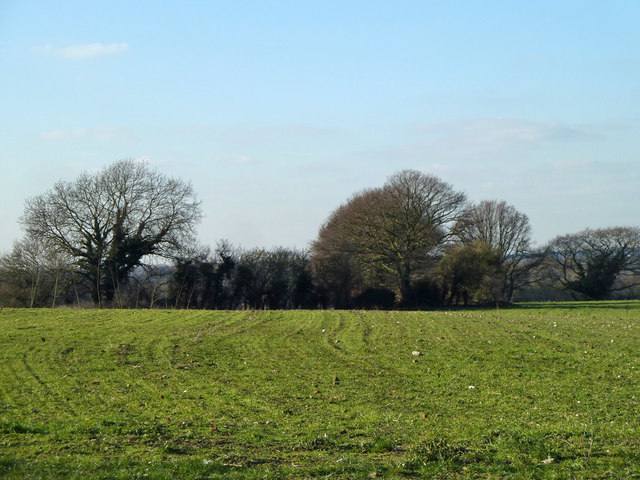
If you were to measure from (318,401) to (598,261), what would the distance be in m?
64.7

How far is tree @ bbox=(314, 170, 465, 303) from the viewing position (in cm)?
5575

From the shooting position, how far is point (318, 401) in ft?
39.1

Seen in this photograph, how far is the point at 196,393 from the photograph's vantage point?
12.7 metres

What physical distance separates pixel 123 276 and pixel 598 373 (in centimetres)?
4250

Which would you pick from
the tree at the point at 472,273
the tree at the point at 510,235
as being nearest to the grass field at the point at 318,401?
the tree at the point at 472,273

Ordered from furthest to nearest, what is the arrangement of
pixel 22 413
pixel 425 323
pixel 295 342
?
1. pixel 425 323
2. pixel 295 342
3. pixel 22 413

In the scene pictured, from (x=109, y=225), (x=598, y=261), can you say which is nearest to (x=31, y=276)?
(x=109, y=225)

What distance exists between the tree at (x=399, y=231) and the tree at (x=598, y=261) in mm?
20512

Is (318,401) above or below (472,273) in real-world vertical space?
below

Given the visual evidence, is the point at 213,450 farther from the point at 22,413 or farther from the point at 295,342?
the point at 295,342

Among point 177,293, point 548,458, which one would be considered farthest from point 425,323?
point 177,293

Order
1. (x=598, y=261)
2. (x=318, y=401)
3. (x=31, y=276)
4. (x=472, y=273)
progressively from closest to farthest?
(x=318, y=401)
(x=31, y=276)
(x=472, y=273)
(x=598, y=261)

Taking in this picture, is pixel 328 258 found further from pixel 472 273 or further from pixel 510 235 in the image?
pixel 510 235

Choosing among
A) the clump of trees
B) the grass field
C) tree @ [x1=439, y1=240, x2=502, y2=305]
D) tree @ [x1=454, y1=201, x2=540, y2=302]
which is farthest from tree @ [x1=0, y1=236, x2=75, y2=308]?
tree @ [x1=454, y1=201, x2=540, y2=302]
